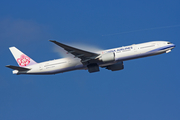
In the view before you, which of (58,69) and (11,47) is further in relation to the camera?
(11,47)

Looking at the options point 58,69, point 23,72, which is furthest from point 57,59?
point 23,72

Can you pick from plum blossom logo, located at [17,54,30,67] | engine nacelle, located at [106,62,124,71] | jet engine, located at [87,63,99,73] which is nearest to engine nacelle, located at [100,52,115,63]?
jet engine, located at [87,63,99,73]

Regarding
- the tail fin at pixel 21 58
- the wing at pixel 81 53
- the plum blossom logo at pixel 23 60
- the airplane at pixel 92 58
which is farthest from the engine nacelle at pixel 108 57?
the plum blossom logo at pixel 23 60

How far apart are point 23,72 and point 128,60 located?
20.5 meters

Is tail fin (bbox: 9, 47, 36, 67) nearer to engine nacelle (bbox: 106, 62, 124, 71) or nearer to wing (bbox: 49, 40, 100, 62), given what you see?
wing (bbox: 49, 40, 100, 62)

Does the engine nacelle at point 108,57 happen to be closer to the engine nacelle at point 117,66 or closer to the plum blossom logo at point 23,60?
the engine nacelle at point 117,66

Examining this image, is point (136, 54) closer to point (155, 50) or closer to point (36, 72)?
point (155, 50)

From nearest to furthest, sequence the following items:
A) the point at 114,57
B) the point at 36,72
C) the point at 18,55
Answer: the point at 114,57 < the point at 36,72 < the point at 18,55

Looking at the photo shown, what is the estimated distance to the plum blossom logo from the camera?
57.8 meters

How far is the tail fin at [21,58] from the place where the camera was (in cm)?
5762

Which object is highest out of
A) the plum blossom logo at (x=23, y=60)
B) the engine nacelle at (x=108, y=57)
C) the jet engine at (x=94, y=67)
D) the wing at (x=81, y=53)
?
the plum blossom logo at (x=23, y=60)

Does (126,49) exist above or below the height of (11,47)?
below

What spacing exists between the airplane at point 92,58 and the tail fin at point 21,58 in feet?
4.38

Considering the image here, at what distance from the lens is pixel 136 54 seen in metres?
51.0
